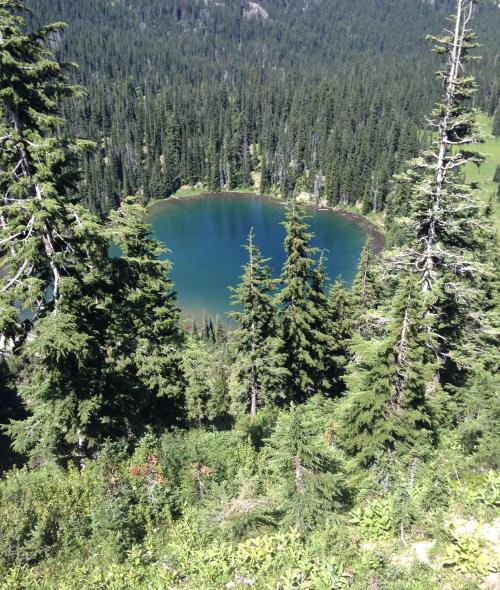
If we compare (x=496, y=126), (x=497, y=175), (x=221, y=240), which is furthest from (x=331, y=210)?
(x=496, y=126)

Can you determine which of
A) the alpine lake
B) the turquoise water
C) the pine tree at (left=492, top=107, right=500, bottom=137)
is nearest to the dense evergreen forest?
the alpine lake

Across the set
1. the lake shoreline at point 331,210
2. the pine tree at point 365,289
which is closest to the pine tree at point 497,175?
the lake shoreline at point 331,210

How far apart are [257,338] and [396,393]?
12.6 m

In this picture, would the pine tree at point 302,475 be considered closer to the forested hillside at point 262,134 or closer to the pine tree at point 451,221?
the pine tree at point 451,221

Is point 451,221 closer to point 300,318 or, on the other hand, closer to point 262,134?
point 300,318

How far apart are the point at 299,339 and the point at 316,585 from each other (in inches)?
716

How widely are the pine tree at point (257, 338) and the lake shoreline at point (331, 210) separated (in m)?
68.4

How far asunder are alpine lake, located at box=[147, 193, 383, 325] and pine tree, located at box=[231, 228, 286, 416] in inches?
1790

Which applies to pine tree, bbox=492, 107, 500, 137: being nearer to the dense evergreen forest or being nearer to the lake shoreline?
the lake shoreline

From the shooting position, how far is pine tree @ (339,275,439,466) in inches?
461

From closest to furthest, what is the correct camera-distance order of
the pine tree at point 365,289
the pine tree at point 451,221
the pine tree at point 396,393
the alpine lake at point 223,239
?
the pine tree at point 396,393, the pine tree at point 451,221, the pine tree at point 365,289, the alpine lake at point 223,239

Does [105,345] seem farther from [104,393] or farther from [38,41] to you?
[38,41]

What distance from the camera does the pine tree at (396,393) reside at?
1171 centimetres

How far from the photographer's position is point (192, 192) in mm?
149125
